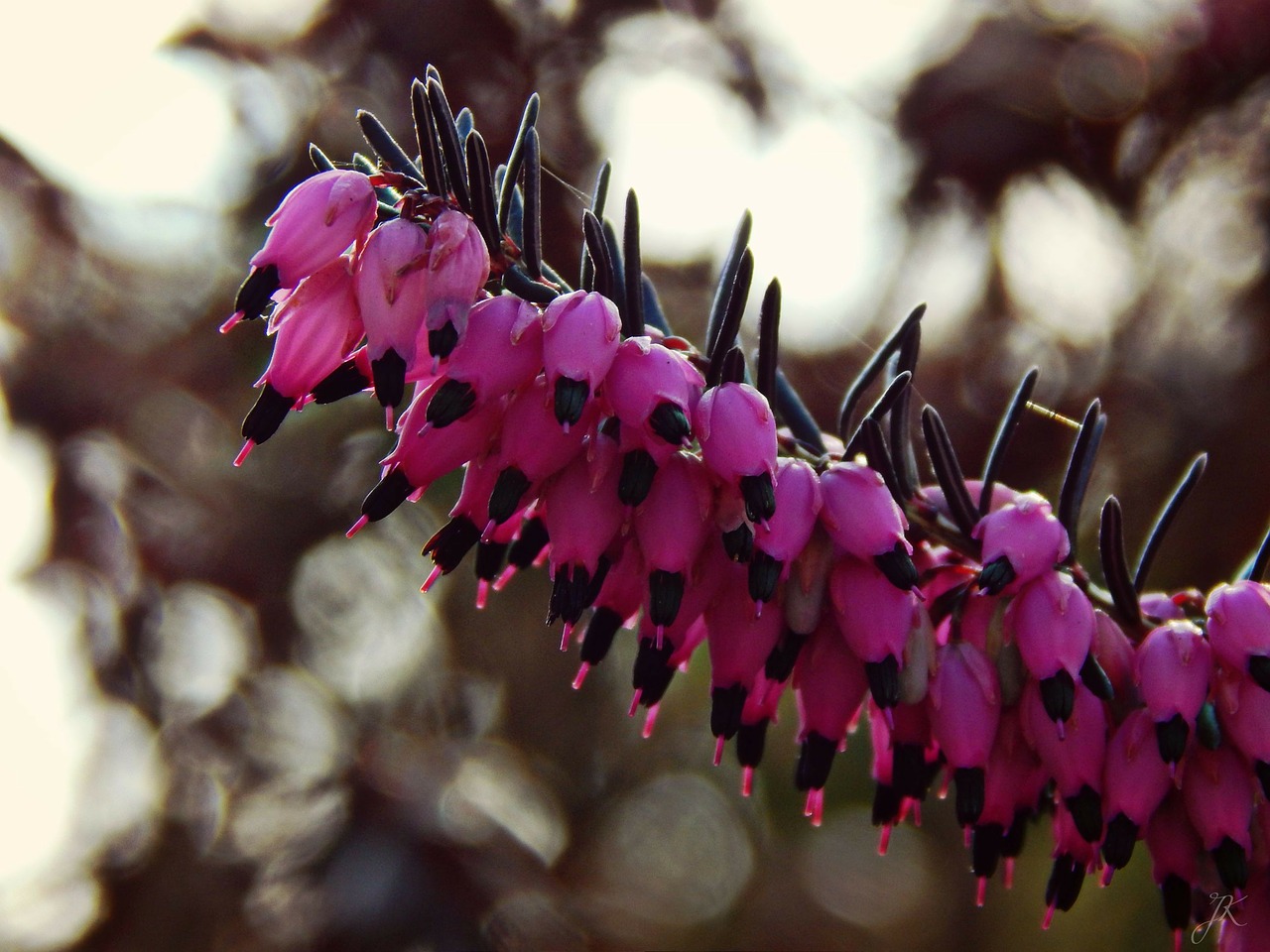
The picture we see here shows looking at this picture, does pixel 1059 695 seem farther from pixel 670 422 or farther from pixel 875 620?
pixel 670 422

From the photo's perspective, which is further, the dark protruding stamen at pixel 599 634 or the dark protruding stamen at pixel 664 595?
the dark protruding stamen at pixel 599 634

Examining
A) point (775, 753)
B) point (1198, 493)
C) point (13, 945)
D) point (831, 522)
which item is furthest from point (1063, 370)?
point (13, 945)

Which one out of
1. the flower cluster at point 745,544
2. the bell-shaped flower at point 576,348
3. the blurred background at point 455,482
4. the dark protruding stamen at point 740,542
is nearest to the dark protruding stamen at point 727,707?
the flower cluster at point 745,544

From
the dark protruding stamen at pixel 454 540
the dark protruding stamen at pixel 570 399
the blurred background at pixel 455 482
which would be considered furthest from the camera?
the blurred background at pixel 455 482

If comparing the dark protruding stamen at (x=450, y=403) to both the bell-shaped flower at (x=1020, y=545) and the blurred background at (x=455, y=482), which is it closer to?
the bell-shaped flower at (x=1020, y=545)

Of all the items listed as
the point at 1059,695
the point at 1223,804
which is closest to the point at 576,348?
the point at 1059,695

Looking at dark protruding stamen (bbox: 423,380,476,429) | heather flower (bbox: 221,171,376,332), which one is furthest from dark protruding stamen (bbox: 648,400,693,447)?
heather flower (bbox: 221,171,376,332)

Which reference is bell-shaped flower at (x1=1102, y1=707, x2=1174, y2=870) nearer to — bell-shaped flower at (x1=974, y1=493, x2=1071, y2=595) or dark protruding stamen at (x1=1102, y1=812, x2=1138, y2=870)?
dark protruding stamen at (x1=1102, y1=812, x2=1138, y2=870)
